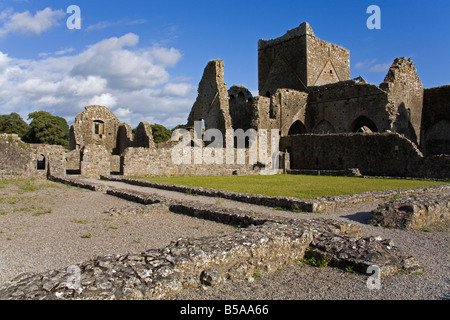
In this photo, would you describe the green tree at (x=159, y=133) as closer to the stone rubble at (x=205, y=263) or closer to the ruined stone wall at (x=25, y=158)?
the ruined stone wall at (x=25, y=158)

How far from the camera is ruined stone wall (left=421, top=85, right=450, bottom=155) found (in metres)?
28.3

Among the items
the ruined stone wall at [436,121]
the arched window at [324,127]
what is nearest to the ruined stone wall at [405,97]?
the ruined stone wall at [436,121]

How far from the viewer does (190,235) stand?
5.84 metres

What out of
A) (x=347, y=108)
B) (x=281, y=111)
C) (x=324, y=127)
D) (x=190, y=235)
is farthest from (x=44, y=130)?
(x=190, y=235)

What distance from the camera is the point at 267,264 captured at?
13.8 ft

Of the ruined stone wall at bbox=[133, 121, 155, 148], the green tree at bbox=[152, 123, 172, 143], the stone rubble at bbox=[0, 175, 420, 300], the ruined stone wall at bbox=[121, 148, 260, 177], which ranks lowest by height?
the stone rubble at bbox=[0, 175, 420, 300]

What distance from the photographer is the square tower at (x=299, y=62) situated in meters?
32.1

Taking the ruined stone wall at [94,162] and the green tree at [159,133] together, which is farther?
the green tree at [159,133]

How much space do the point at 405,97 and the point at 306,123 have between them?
779 cm

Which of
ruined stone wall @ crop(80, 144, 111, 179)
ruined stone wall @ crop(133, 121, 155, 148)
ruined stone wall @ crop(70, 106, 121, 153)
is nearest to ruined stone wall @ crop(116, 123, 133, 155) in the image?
ruined stone wall @ crop(70, 106, 121, 153)

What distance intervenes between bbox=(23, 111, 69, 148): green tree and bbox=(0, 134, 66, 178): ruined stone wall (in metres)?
A: 27.0

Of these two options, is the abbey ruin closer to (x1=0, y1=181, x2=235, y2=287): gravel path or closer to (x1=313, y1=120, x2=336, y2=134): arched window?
(x1=313, y1=120, x2=336, y2=134): arched window

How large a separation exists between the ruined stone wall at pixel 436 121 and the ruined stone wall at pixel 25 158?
27.2 m

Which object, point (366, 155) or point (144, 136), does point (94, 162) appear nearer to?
point (144, 136)
